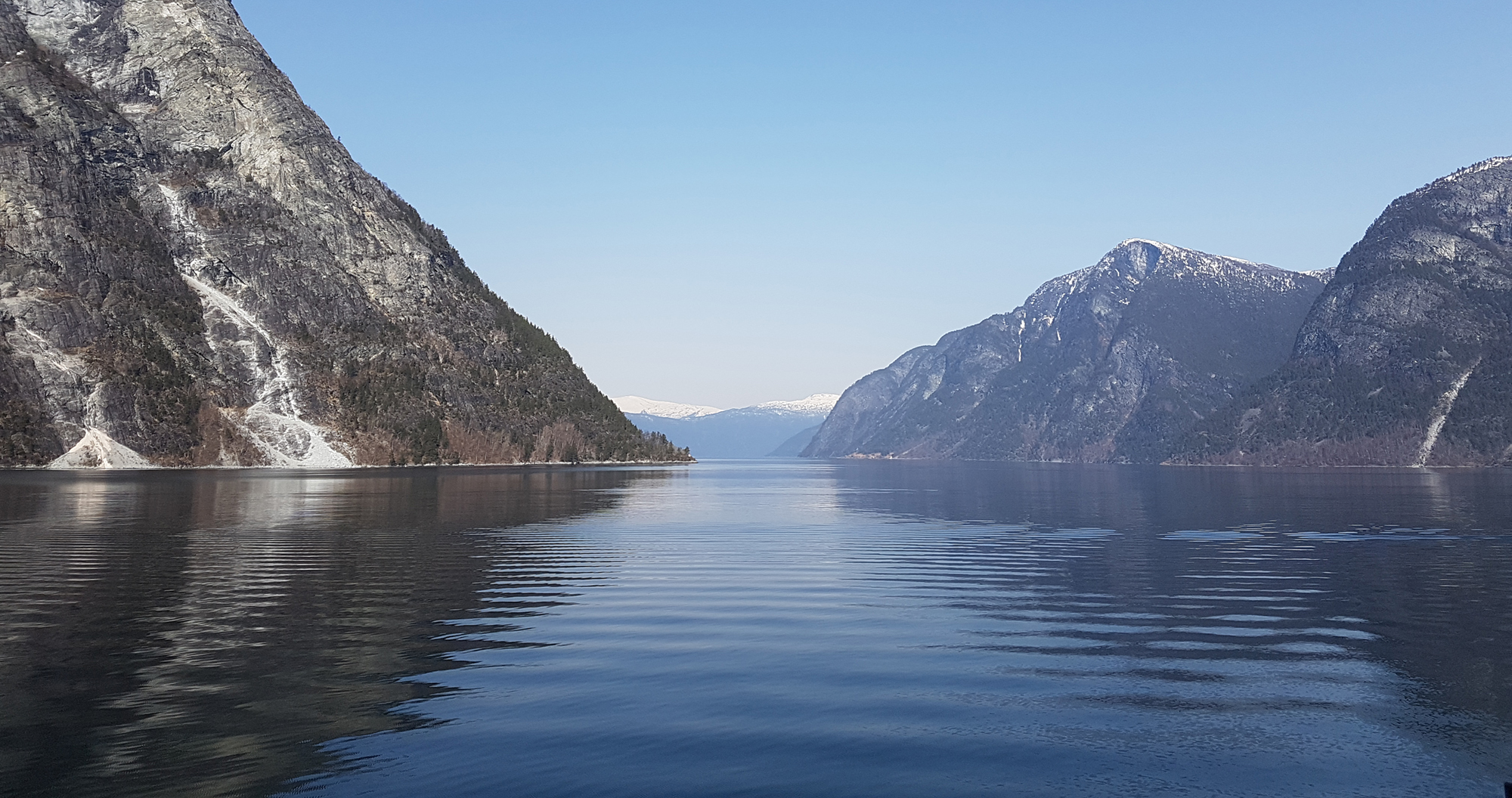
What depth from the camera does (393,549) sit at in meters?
63.5

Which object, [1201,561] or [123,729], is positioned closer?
[123,729]

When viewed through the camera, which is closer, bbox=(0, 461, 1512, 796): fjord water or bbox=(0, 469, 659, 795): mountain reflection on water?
bbox=(0, 461, 1512, 796): fjord water

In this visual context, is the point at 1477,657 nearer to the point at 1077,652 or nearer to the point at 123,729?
the point at 1077,652

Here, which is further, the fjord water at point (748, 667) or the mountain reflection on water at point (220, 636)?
the mountain reflection on water at point (220, 636)

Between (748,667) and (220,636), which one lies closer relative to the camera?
(748,667)

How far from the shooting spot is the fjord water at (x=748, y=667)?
20.5m

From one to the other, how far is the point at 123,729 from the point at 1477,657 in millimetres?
33825

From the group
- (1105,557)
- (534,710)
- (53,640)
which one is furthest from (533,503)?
(534,710)

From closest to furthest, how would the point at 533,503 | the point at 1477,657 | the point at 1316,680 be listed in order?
the point at 1316,680 → the point at 1477,657 → the point at 533,503

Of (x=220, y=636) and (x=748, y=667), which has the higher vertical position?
(x=220, y=636)

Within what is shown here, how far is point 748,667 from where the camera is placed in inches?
1219

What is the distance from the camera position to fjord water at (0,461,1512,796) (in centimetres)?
2048

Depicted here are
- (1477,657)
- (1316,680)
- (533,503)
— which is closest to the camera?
(1316,680)

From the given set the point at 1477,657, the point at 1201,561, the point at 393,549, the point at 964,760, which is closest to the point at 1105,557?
the point at 1201,561
